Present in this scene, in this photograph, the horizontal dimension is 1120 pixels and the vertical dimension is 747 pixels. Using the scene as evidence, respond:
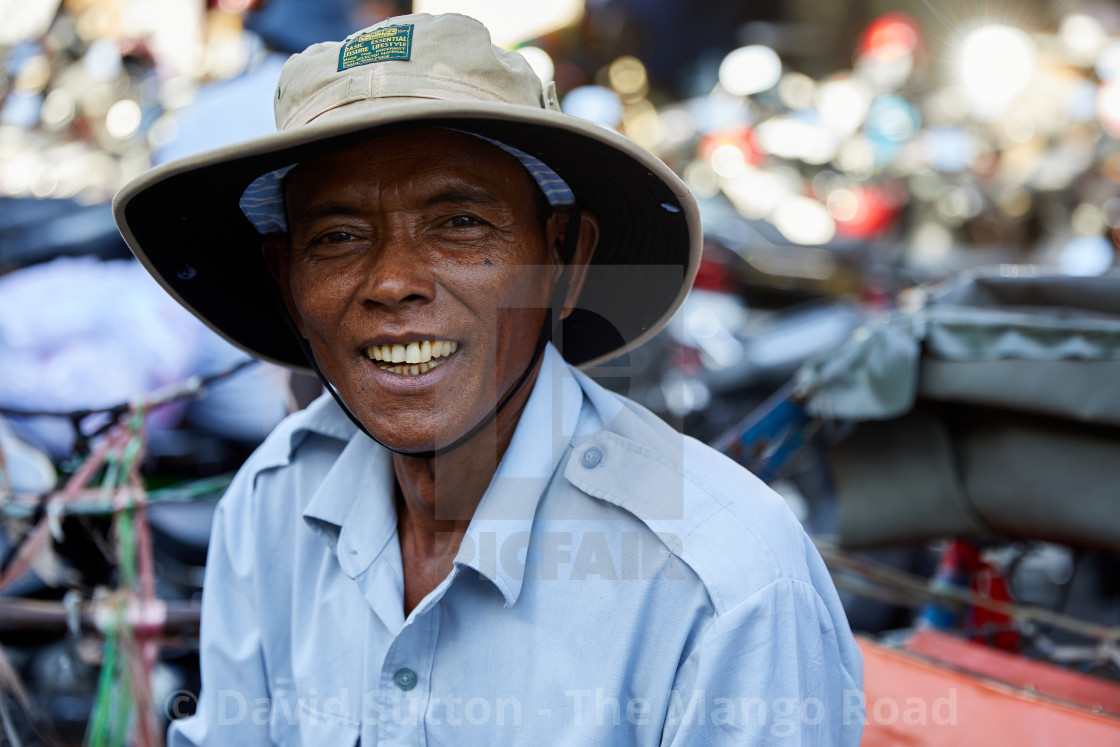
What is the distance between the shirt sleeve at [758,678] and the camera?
1144mm

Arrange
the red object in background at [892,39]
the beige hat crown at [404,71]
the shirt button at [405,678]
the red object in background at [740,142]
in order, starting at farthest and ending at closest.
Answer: the red object in background at [740,142], the red object in background at [892,39], the shirt button at [405,678], the beige hat crown at [404,71]

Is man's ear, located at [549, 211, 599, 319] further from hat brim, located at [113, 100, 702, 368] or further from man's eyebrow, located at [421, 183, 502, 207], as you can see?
man's eyebrow, located at [421, 183, 502, 207]

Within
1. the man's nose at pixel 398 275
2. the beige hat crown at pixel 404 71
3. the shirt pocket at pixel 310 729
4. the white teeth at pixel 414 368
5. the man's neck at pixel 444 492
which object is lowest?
the shirt pocket at pixel 310 729

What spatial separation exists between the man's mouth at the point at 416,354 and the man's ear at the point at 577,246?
1.03ft

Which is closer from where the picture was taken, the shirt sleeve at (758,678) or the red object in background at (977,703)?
the shirt sleeve at (758,678)

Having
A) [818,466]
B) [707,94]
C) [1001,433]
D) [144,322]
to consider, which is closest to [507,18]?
[818,466]

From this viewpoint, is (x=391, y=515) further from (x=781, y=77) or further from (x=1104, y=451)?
(x=781, y=77)

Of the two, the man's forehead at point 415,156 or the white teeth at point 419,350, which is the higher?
the man's forehead at point 415,156

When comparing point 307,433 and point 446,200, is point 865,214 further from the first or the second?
point 446,200

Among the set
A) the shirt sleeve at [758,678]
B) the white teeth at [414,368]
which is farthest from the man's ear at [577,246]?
the shirt sleeve at [758,678]

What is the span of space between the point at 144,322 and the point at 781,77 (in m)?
14.1

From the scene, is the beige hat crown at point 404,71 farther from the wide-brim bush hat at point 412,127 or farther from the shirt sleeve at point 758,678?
the shirt sleeve at point 758,678

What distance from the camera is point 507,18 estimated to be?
6.47 meters

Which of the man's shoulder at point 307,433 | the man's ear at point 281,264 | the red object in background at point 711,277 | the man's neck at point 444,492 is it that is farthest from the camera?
the red object in background at point 711,277
